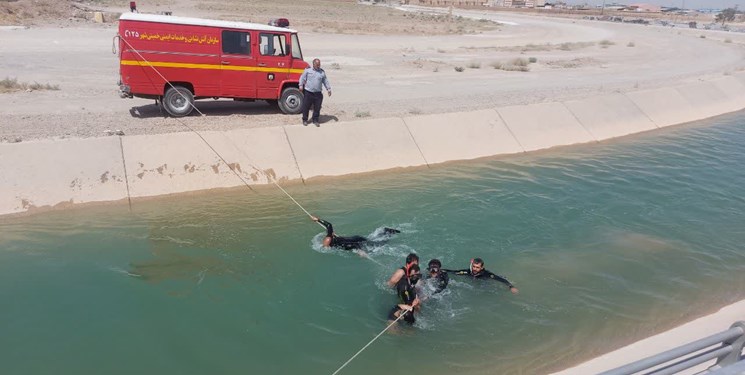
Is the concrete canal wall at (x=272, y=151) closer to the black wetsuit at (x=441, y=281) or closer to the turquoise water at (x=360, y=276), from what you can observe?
the turquoise water at (x=360, y=276)

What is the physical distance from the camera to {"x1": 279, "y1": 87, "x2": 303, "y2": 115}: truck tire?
626 inches

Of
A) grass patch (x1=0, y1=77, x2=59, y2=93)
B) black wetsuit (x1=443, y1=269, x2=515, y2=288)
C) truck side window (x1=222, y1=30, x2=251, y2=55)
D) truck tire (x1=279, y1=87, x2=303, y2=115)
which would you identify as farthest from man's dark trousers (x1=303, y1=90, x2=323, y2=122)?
grass patch (x1=0, y1=77, x2=59, y2=93)

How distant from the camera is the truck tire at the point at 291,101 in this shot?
15.9 metres

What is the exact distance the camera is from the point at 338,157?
48.3 feet

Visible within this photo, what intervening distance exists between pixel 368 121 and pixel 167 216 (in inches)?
253

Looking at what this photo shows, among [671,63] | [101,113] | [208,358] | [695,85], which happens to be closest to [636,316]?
[208,358]

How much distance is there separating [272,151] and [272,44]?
3.29m

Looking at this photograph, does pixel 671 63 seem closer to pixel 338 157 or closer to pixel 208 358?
pixel 338 157

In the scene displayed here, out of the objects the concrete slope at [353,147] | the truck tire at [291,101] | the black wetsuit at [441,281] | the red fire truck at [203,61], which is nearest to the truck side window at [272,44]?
the red fire truck at [203,61]

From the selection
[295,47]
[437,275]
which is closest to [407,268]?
[437,275]

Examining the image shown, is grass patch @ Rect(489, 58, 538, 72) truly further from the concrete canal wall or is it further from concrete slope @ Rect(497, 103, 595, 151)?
concrete slope @ Rect(497, 103, 595, 151)

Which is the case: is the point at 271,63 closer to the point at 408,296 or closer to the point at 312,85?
the point at 312,85

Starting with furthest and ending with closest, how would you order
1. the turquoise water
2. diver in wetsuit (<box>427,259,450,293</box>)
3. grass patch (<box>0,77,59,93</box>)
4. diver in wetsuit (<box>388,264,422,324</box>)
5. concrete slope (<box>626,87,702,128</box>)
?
concrete slope (<box>626,87,702,128</box>)
grass patch (<box>0,77,59,93</box>)
diver in wetsuit (<box>427,259,450,293</box>)
diver in wetsuit (<box>388,264,422,324</box>)
the turquoise water

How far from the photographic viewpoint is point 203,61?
14.6 m
